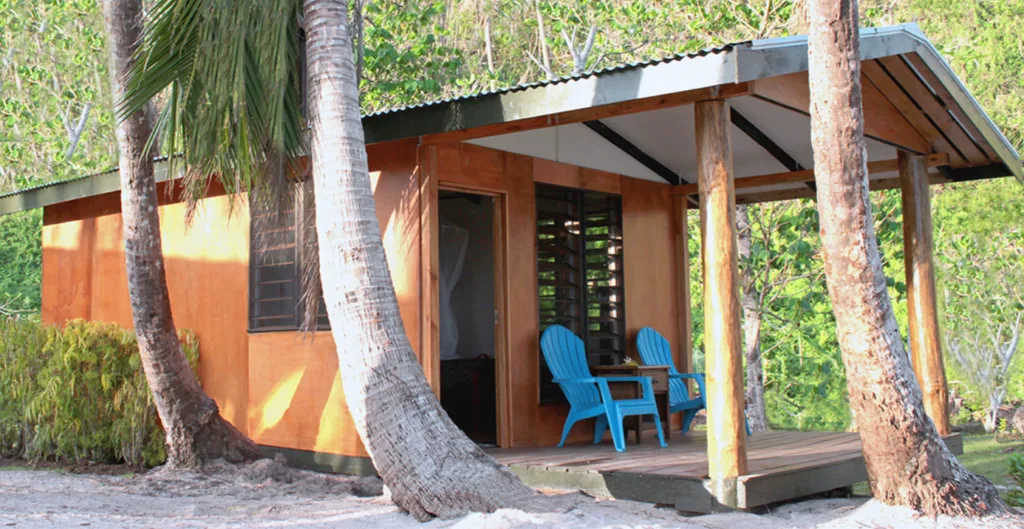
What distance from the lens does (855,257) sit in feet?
16.0

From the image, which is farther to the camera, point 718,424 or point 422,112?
point 422,112

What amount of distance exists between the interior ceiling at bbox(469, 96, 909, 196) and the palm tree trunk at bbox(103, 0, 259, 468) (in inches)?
100

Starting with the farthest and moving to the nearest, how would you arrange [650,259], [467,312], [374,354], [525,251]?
1. [467,312]
2. [650,259]
3. [525,251]
4. [374,354]

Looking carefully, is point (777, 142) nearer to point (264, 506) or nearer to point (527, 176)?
point (527, 176)

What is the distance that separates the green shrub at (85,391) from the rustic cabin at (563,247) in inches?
24.8

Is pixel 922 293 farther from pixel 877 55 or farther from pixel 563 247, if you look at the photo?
pixel 563 247

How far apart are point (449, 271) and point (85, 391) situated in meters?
3.28

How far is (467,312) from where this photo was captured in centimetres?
900

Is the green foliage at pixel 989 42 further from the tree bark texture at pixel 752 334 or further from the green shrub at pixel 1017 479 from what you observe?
the green shrub at pixel 1017 479

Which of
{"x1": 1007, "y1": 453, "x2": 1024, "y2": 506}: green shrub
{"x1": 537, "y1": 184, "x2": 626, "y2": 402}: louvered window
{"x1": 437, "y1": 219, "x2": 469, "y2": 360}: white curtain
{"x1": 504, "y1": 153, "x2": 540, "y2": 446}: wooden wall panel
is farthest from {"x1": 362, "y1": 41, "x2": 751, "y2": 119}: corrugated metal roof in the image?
{"x1": 1007, "y1": 453, "x2": 1024, "y2": 506}: green shrub

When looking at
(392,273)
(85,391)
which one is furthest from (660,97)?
(85,391)

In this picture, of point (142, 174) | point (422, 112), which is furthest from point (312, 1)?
point (142, 174)

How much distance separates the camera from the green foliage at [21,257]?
62.3 feet

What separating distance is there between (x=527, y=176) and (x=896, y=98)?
2.76 metres
